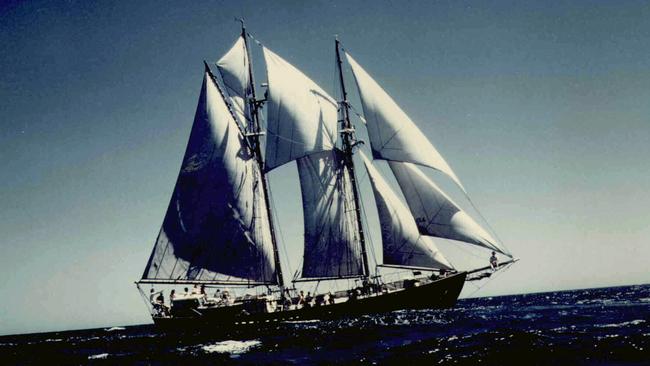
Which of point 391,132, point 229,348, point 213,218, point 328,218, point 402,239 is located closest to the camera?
point 229,348

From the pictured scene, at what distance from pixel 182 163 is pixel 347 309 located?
63.6 ft

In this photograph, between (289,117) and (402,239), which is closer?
(402,239)

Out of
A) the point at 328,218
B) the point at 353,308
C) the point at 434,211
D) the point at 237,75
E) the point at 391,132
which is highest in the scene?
the point at 237,75

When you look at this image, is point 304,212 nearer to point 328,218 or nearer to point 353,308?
point 328,218

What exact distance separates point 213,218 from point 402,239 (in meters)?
17.0

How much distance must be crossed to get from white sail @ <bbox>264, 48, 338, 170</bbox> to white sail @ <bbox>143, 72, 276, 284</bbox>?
13.4 feet

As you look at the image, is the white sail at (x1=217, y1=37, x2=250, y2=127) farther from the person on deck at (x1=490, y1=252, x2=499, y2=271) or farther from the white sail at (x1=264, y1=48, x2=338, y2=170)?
the person on deck at (x1=490, y1=252, x2=499, y2=271)

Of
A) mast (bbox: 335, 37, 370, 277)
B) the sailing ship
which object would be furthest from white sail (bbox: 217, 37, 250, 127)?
mast (bbox: 335, 37, 370, 277)

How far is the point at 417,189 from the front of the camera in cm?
4078

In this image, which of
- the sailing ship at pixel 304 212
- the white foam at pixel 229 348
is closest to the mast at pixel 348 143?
the sailing ship at pixel 304 212

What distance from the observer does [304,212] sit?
46.0 m

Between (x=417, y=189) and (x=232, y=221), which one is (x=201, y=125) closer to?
(x=232, y=221)

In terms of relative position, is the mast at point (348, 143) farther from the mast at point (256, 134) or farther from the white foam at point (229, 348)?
the white foam at point (229, 348)

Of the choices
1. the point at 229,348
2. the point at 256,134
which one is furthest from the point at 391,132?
the point at 229,348
